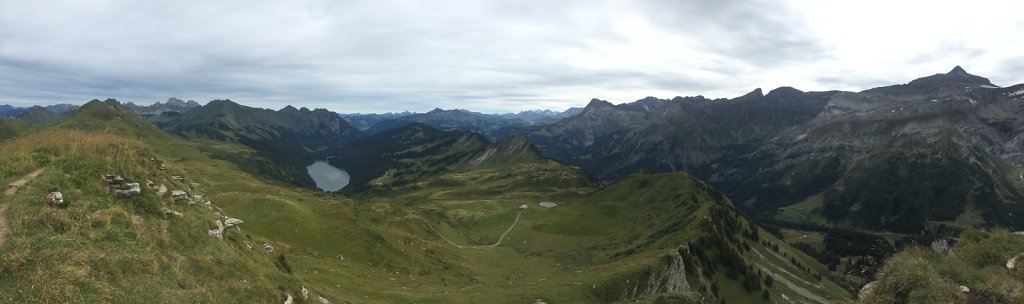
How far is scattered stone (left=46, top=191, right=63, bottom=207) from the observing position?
25.9 metres

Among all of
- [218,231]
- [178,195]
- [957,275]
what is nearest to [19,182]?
[178,195]

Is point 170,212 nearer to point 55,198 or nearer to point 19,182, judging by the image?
point 55,198

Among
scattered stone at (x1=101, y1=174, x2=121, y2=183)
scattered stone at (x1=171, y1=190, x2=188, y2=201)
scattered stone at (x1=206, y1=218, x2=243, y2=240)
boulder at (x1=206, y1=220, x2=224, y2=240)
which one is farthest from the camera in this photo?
scattered stone at (x1=171, y1=190, x2=188, y2=201)

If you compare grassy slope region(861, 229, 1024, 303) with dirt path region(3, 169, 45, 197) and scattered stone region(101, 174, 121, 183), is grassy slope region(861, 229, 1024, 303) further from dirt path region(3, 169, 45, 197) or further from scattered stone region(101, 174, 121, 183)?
dirt path region(3, 169, 45, 197)

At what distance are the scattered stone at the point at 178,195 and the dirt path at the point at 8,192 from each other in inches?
271

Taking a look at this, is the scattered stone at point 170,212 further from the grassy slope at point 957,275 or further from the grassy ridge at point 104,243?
the grassy slope at point 957,275

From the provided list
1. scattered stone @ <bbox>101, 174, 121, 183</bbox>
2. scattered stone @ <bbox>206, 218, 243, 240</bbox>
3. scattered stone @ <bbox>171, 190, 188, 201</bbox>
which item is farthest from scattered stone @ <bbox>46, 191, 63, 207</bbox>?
scattered stone @ <bbox>206, 218, 243, 240</bbox>

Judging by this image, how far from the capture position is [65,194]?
89.0ft

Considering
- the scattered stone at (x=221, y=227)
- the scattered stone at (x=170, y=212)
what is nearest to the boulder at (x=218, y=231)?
the scattered stone at (x=221, y=227)

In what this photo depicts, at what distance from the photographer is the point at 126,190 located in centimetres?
3016

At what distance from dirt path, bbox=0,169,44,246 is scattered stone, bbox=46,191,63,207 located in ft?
5.22

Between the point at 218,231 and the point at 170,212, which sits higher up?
the point at 170,212

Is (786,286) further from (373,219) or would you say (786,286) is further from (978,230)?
(978,230)

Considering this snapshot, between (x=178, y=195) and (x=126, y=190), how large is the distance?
4313mm
